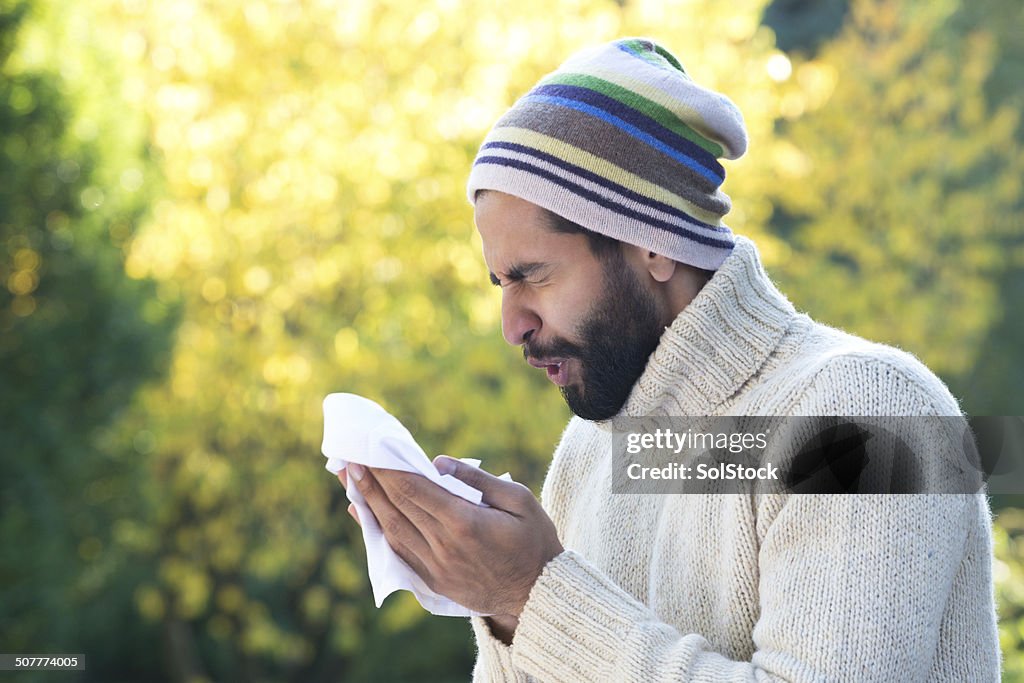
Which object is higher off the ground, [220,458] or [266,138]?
[266,138]

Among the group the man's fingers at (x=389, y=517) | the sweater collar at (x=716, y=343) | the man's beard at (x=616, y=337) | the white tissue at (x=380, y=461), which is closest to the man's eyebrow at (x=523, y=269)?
the man's beard at (x=616, y=337)

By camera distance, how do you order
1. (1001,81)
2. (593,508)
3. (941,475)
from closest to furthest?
(941,475) → (593,508) → (1001,81)

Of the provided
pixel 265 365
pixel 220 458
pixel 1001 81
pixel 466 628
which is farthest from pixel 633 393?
pixel 1001 81

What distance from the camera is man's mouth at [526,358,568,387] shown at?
7.00 ft

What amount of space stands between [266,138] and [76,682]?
3.83 m

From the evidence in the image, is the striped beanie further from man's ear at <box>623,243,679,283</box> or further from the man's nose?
the man's nose

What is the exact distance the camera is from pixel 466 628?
8.20m

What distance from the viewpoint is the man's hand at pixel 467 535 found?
5.94 feet

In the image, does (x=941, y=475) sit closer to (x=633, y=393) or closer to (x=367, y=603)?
(x=633, y=393)

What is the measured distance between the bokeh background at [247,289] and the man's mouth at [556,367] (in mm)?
4352

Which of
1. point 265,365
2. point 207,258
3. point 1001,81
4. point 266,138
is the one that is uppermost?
point 1001,81

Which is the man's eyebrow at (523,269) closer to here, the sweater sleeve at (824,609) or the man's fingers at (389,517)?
the man's fingers at (389,517)

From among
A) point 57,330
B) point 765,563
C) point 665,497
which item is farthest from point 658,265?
point 57,330

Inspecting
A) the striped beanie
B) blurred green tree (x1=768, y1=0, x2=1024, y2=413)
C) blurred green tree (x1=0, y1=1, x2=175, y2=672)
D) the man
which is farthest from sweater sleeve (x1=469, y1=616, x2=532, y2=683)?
blurred green tree (x1=768, y1=0, x2=1024, y2=413)
